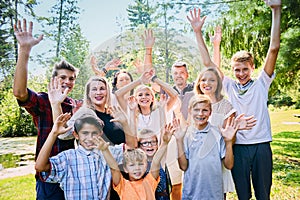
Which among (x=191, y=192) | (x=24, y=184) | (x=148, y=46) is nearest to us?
(x=148, y=46)

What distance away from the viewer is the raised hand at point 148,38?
2319 millimetres

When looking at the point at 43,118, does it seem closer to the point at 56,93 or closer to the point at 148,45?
the point at 56,93

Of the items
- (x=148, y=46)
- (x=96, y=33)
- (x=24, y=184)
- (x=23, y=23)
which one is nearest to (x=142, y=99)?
(x=148, y=46)

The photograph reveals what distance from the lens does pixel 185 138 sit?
2.57 meters

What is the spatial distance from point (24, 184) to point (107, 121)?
174 inches

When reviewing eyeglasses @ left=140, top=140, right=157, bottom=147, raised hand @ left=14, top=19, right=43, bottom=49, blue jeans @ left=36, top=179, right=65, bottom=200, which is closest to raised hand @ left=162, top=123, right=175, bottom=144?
eyeglasses @ left=140, top=140, right=157, bottom=147

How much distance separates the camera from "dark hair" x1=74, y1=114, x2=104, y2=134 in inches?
90.2

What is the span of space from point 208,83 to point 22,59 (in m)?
1.30

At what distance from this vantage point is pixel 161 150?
238 cm

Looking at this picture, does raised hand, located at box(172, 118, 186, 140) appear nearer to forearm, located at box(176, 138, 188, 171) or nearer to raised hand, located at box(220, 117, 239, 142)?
forearm, located at box(176, 138, 188, 171)

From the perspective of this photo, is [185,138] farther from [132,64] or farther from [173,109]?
[132,64]

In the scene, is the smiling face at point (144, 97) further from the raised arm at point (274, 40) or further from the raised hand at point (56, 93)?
the raised arm at point (274, 40)

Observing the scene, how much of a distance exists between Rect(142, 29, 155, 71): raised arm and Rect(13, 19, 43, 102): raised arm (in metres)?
0.75

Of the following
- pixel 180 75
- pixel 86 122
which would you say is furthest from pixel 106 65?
pixel 180 75
